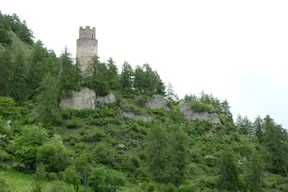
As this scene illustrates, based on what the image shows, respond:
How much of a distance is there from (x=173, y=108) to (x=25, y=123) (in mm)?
29403

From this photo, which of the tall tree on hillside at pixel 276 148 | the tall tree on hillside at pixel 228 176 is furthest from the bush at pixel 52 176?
the tall tree on hillside at pixel 276 148

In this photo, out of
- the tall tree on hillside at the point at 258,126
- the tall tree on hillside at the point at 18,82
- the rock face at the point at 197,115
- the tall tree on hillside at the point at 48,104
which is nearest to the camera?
the tall tree on hillside at the point at 48,104

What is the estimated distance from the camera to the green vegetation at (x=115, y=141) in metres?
51.4

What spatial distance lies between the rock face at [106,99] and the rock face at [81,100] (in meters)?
1.15

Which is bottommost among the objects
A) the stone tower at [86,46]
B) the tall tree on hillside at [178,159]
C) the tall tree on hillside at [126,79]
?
the tall tree on hillside at [178,159]

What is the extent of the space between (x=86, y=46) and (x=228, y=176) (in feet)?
134

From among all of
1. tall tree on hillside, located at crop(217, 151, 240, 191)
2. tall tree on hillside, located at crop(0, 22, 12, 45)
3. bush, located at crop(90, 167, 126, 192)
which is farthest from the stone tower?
bush, located at crop(90, 167, 126, 192)

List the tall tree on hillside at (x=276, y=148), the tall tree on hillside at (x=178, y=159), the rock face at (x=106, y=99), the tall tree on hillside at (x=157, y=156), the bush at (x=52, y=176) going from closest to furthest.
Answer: the bush at (x=52, y=176)
the tall tree on hillside at (x=178, y=159)
the tall tree on hillside at (x=157, y=156)
the tall tree on hillside at (x=276, y=148)
the rock face at (x=106, y=99)

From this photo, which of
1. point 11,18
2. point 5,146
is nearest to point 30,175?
point 5,146

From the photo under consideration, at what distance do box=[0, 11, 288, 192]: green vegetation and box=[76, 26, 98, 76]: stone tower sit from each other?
12.5 feet

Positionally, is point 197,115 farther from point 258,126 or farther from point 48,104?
point 48,104

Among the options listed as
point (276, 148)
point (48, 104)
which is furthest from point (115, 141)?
point (276, 148)

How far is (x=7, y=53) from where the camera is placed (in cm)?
7775

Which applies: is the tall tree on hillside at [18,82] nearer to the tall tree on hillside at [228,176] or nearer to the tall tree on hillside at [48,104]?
the tall tree on hillside at [48,104]
